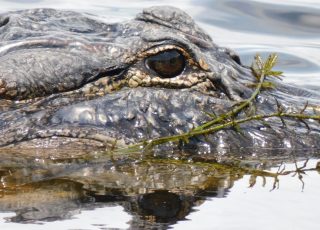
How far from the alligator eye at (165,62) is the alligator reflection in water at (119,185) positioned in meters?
0.71

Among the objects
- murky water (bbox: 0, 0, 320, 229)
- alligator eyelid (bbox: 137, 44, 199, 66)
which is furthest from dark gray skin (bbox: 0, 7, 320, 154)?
murky water (bbox: 0, 0, 320, 229)

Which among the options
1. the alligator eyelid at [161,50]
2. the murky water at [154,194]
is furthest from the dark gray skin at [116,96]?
the murky water at [154,194]

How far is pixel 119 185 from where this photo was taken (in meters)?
5.27

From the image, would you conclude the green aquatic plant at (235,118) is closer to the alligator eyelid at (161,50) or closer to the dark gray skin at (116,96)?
the dark gray skin at (116,96)

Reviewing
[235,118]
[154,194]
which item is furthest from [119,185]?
[235,118]

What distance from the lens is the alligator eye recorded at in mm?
6211

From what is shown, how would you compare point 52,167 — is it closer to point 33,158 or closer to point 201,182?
point 33,158

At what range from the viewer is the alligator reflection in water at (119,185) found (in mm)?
4750

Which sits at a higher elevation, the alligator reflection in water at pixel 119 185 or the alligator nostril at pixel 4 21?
the alligator nostril at pixel 4 21

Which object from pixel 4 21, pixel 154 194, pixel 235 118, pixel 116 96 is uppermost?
pixel 4 21

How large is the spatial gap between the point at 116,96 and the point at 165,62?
1.48 feet

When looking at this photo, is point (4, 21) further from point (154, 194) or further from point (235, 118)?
point (154, 194)

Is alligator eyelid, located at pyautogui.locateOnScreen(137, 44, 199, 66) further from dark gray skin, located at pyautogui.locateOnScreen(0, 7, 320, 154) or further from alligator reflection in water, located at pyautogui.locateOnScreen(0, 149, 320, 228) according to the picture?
alligator reflection in water, located at pyautogui.locateOnScreen(0, 149, 320, 228)

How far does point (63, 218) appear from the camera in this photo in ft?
15.1
